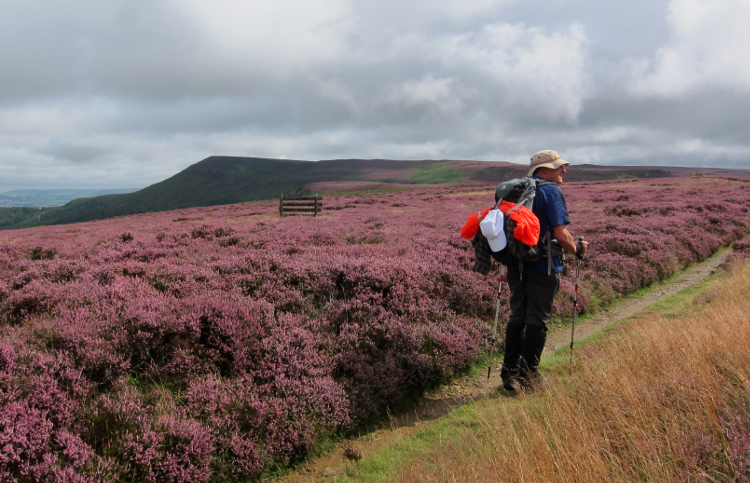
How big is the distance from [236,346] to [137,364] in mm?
1049

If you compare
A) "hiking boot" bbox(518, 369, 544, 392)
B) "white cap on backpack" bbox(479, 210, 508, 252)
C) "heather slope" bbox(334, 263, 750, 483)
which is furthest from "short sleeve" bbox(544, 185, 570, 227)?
Result: "hiking boot" bbox(518, 369, 544, 392)

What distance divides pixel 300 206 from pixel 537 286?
24280mm

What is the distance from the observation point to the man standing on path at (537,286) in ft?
14.8

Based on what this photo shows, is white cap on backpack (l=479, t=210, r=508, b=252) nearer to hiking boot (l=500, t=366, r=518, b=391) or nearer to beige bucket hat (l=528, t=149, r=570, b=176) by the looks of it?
beige bucket hat (l=528, t=149, r=570, b=176)

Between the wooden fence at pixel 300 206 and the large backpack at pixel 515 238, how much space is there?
22.1 m

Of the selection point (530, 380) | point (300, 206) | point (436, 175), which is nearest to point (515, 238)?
point (530, 380)

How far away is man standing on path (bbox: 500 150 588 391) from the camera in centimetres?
452

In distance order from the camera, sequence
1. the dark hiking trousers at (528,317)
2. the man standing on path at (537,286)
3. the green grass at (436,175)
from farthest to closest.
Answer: the green grass at (436,175) < the dark hiking trousers at (528,317) < the man standing on path at (537,286)

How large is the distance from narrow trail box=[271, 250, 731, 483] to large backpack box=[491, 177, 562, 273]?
6.34 feet

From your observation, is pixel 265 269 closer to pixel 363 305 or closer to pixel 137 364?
pixel 363 305

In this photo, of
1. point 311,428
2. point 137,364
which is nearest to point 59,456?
point 137,364

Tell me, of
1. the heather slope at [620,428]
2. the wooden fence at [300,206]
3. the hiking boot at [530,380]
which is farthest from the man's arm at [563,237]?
the wooden fence at [300,206]

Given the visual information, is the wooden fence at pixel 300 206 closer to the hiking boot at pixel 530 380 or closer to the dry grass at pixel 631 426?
the hiking boot at pixel 530 380

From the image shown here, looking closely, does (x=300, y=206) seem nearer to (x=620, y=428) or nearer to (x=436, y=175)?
(x=620, y=428)
